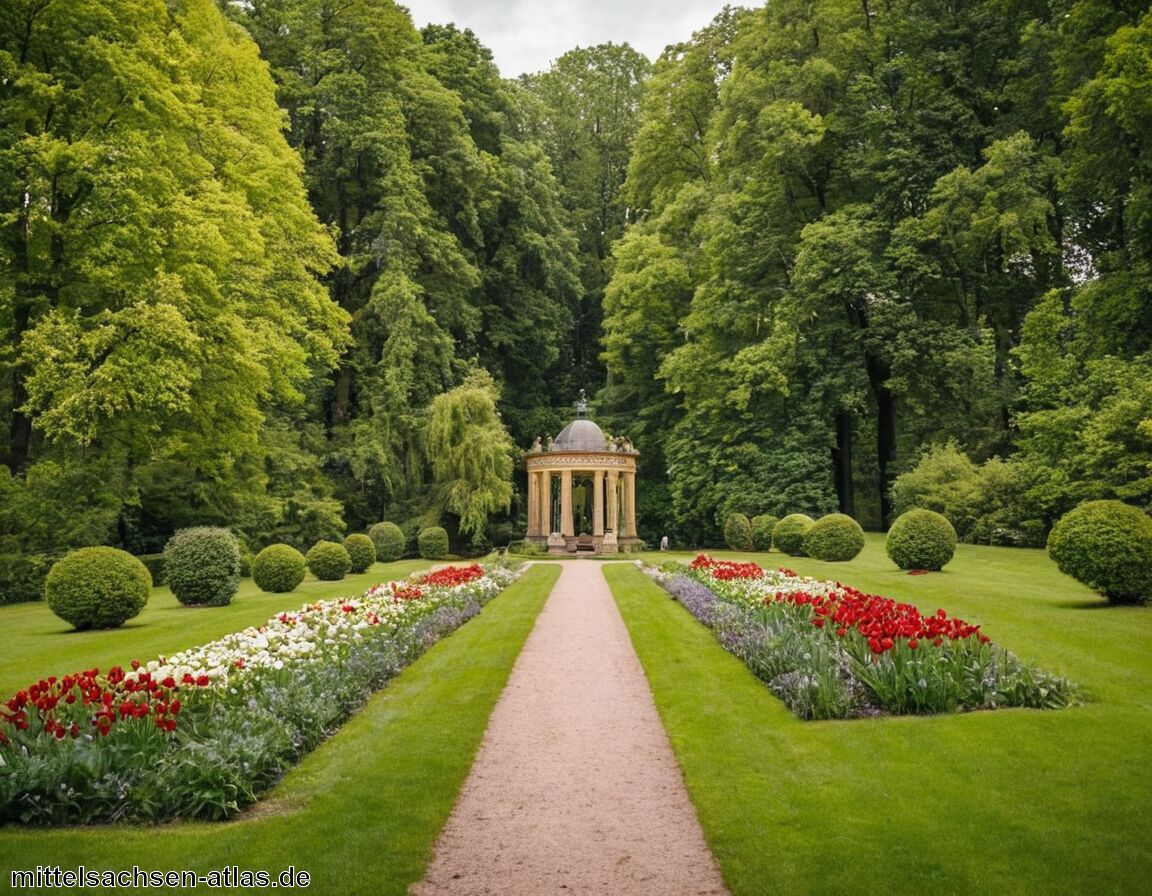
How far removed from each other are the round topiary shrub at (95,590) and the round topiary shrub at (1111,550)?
16755mm

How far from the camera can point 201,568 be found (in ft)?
58.1

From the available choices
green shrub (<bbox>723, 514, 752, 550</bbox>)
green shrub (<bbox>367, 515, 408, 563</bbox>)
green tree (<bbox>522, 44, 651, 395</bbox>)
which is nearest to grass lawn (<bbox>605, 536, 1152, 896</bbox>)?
green shrub (<bbox>723, 514, 752, 550</bbox>)

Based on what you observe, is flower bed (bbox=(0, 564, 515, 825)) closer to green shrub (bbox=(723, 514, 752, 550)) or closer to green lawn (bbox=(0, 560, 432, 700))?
green lawn (bbox=(0, 560, 432, 700))

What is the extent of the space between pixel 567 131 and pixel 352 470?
102ft

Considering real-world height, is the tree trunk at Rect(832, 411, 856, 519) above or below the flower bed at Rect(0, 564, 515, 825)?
above

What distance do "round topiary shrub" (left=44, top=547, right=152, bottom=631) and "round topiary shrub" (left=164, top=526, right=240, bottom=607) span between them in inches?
113

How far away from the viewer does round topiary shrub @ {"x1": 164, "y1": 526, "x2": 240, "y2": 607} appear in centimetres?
1770

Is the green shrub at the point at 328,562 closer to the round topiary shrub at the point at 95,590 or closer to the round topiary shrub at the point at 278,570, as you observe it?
the round topiary shrub at the point at 278,570

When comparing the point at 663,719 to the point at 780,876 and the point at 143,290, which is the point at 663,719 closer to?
the point at 780,876

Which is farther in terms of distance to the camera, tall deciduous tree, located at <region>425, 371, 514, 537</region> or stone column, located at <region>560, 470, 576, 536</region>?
stone column, located at <region>560, 470, 576, 536</region>

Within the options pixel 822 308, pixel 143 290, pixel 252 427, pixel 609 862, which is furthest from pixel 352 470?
pixel 609 862

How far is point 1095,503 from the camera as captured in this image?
1364cm

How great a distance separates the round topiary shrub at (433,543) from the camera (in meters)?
32.9

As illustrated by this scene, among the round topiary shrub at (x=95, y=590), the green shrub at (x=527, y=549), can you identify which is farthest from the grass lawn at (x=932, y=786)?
the green shrub at (x=527, y=549)
